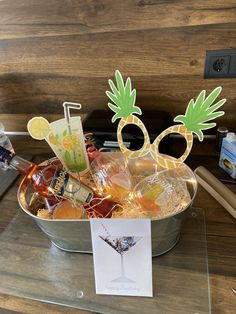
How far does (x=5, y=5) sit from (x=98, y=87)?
0.41m

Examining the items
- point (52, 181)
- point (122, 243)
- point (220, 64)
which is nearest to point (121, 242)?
point (122, 243)

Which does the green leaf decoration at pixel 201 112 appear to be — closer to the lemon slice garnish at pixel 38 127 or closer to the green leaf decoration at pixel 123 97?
the green leaf decoration at pixel 123 97

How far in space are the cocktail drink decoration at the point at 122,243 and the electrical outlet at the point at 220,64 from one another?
63 centimetres

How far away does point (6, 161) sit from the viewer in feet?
2.10

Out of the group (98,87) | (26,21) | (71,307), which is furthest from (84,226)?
(26,21)

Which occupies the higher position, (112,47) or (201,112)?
(112,47)

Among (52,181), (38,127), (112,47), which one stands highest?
(112,47)

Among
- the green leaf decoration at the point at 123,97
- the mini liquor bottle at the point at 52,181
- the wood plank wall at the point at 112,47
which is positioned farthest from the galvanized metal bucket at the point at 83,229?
the wood plank wall at the point at 112,47

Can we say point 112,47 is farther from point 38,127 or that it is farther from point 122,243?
point 122,243

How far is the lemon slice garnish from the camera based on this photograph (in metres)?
0.60

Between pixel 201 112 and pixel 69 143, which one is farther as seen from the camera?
pixel 69 143

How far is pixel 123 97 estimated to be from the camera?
0.59 m

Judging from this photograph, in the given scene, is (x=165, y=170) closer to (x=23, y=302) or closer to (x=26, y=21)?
(x=23, y=302)

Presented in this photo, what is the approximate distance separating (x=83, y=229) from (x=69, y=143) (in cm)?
21
